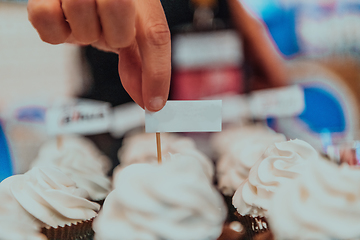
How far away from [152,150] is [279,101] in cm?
120

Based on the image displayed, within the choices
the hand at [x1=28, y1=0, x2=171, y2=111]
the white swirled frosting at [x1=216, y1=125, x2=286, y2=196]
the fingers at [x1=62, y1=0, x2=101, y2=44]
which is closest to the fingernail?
the hand at [x1=28, y1=0, x2=171, y2=111]

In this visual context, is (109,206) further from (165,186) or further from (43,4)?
(43,4)

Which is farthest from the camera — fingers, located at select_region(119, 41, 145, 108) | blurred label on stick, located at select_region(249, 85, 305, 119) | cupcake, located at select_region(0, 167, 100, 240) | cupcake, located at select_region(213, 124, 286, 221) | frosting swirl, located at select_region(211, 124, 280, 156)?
blurred label on stick, located at select_region(249, 85, 305, 119)

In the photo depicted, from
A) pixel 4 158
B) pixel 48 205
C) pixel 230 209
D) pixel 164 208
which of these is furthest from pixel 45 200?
pixel 4 158

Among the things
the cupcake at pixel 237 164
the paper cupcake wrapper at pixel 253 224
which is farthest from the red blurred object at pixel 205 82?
the paper cupcake wrapper at pixel 253 224

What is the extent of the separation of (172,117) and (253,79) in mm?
1746

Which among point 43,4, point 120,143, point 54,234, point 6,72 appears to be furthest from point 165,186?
point 6,72

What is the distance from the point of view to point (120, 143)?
2891 mm

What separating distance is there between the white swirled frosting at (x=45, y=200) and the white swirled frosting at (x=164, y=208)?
13.6 inches

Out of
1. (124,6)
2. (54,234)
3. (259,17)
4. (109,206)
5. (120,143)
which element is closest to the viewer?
(124,6)

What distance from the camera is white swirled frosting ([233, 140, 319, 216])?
129cm

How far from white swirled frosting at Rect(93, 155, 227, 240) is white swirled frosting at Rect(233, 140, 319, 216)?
1.02 feet

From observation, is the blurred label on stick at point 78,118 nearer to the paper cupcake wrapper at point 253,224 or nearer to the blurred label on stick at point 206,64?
the blurred label on stick at point 206,64

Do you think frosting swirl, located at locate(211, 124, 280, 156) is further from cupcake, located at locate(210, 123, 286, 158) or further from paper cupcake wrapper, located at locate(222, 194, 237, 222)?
paper cupcake wrapper, located at locate(222, 194, 237, 222)
